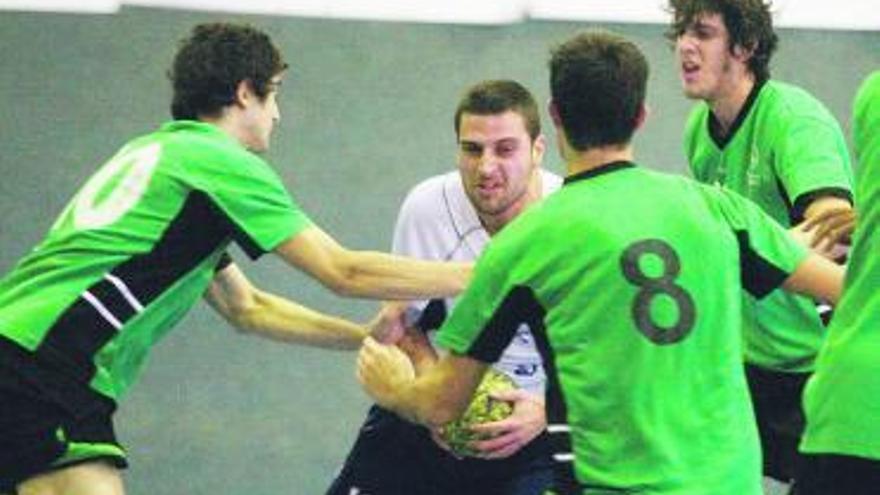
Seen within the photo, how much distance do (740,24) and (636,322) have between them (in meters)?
1.98

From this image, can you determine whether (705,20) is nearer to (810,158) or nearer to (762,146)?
(762,146)

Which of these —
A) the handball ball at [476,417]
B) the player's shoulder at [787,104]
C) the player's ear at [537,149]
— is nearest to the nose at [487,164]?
the player's ear at [537,149]

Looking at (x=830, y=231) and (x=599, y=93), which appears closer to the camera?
(x=599, y=93)

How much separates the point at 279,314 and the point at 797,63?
121 inches

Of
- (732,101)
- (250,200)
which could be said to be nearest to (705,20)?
(732,101)

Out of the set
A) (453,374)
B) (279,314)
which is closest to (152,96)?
(279,314)

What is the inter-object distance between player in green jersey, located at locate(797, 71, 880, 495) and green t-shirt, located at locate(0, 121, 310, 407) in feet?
4.22

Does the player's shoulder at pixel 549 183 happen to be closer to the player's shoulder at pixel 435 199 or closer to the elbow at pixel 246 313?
the player's shoulder at pixel 435 199

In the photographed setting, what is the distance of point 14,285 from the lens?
4484 millimetres

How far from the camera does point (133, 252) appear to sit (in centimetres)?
440

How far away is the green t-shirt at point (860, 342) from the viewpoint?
392cm

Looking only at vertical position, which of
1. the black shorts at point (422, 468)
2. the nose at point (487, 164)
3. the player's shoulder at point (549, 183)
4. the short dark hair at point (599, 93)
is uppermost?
the short dark hair at point (599, 93)

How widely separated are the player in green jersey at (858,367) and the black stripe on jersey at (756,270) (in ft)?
0.46

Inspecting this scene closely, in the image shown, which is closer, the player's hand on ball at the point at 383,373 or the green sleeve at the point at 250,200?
the player's hand on ball at the point at 383,373
